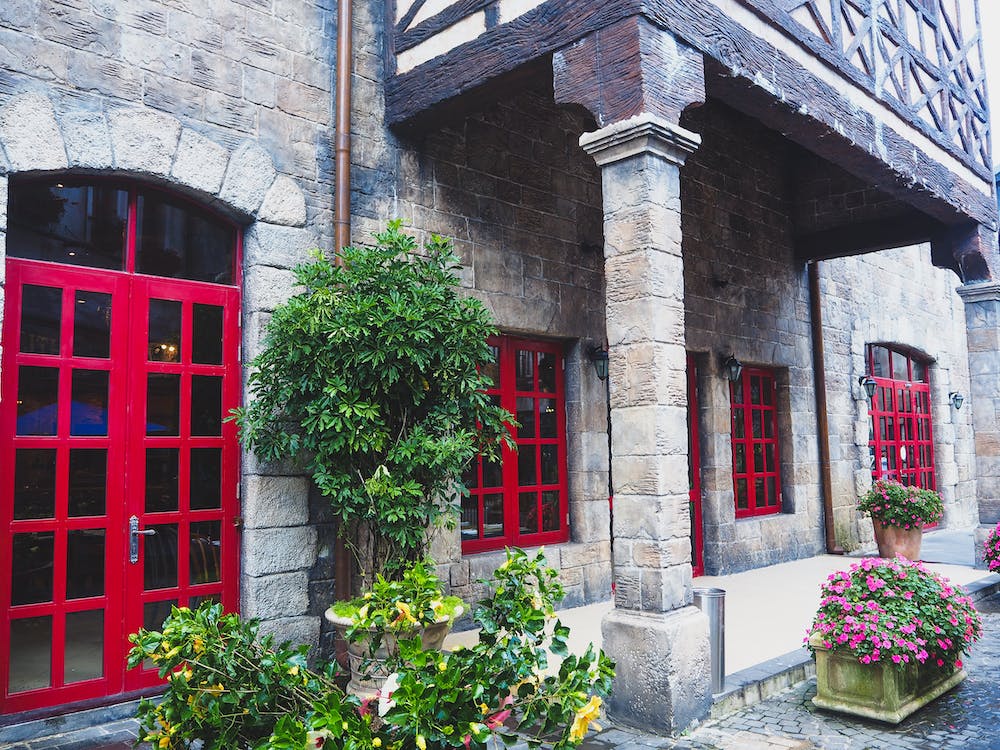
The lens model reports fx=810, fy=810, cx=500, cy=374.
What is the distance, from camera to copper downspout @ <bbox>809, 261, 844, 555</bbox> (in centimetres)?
929

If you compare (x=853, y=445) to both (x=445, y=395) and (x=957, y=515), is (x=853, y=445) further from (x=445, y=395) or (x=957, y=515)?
(x=445, y=395)

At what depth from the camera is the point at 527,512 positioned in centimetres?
639

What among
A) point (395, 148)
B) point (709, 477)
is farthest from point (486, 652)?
point (709, 477)

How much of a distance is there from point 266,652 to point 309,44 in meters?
3.85

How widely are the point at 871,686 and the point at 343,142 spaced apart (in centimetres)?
425

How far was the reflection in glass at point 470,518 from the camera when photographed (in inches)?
235

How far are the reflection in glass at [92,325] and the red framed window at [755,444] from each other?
6082 millimetres

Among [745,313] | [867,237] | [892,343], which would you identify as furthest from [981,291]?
[892,343]

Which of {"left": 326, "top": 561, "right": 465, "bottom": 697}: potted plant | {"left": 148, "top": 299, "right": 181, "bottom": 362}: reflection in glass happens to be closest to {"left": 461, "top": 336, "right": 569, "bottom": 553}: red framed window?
{"left": 326, "top": 561, "right": 465, "bottom": 697}: potted plant

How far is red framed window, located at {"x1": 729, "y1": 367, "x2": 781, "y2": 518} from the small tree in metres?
4.64

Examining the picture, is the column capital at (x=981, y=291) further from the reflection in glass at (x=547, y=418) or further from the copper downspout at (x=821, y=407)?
the reflection in glass at (x=547, y=418)

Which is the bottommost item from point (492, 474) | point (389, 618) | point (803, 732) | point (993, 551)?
point (803, 732)

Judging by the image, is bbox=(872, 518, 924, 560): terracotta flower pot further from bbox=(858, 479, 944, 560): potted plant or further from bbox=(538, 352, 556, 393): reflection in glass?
bbox=(538, 352, 556, 393): reflection in glass

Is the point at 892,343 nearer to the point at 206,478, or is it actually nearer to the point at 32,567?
the point at 206,478
